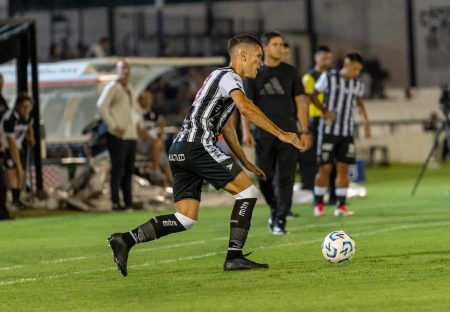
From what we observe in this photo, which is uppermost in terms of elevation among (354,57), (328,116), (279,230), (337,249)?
(354,57)

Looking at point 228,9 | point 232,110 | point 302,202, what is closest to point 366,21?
point 228,9

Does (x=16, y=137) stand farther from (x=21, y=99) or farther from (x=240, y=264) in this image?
(x=240, y=264)

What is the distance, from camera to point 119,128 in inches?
733

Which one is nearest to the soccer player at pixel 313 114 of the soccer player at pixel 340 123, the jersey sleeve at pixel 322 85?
the jersey sleeve at pixel 322 85

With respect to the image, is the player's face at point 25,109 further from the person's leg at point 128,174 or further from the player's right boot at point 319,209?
the player's right boot at point 319,209

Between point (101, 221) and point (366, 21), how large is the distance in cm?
2160

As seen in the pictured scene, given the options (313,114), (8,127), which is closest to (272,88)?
(313,114)

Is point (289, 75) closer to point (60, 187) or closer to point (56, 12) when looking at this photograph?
point (60, 187)

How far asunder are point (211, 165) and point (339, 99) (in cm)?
667

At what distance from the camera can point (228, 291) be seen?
8773 millimetres

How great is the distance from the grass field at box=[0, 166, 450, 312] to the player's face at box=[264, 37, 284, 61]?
1.95m

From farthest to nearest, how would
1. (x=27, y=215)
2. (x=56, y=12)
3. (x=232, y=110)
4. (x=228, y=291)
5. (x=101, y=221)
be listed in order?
1. (x=56, y=12)
2. (x=27, y=215)
3. (x=101, y=221)
4. (x=232, y=110)
5. (x=228, y=291)

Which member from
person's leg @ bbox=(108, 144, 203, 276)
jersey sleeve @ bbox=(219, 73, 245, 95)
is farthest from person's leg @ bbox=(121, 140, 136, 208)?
jersey sleeve @ bbox=(219, 73, 245, 95)

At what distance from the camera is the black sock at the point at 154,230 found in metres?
9.79
